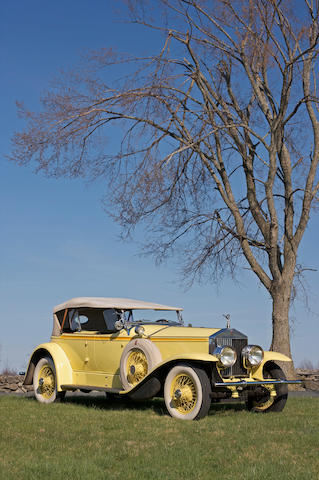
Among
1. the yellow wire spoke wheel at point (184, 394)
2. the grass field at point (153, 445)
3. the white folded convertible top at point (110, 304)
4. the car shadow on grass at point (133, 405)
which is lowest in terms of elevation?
the grass field at point (153, 445)

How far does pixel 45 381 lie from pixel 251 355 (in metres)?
4.31

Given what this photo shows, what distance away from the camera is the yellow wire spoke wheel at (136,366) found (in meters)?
9.74

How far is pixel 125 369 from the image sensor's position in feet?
32.6

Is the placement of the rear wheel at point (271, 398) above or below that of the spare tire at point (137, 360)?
below

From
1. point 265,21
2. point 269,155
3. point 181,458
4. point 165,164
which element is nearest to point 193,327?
point 181,458

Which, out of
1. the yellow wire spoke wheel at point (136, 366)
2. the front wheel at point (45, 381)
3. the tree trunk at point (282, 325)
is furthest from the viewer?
the tree trunk at point (282, 325)

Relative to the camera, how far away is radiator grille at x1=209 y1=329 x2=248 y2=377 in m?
9.44

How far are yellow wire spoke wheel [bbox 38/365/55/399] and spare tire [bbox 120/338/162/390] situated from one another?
219 cm

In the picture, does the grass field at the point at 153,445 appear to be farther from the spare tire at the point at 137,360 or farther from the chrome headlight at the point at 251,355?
the chrome headlight at the point at 251,355

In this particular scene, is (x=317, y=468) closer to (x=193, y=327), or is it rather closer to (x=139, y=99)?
(x=193, y=327)

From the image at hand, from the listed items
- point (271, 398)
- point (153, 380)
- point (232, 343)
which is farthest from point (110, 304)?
point (271, 398)

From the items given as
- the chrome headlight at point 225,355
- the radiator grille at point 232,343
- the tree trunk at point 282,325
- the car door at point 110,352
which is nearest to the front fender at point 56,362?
the car door at point 110,352

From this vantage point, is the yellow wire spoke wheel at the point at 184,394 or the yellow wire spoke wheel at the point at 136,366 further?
the yellow wire spoke wheel at the point at 136,366

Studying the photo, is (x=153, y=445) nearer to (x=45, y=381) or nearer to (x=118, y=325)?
(x=118, y=325)
